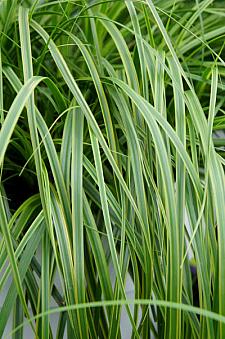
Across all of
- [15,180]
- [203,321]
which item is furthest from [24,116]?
[203,321]

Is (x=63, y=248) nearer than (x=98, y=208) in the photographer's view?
Yes

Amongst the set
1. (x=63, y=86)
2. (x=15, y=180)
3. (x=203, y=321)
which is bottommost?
(x=203, y=321)

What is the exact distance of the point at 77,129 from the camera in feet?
2.30

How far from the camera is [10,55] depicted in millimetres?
860

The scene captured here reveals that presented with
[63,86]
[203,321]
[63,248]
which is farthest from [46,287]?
[63,86]

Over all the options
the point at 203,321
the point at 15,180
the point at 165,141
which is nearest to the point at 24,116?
the point at 15,180

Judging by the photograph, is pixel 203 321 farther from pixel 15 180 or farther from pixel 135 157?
pixel 15 180

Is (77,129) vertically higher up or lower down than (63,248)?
higher up

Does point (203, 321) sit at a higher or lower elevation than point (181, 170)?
lower

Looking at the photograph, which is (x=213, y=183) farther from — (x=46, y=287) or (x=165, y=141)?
(x=46, y=287)

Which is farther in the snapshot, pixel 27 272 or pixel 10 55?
pixel 10 55

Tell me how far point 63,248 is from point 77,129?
0.15 m

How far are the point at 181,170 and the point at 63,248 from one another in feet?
0.53

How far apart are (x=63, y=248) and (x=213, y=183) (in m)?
0.18
